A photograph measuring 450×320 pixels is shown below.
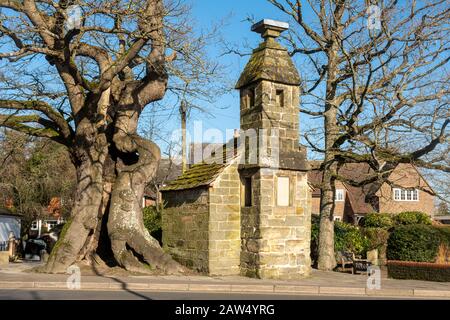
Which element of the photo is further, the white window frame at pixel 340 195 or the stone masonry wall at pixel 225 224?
the white window frame at pixel 340 195

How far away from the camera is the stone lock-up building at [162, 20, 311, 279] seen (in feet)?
53.9

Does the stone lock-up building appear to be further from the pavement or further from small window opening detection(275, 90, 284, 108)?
the pavement

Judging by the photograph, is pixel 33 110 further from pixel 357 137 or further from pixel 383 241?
pixel 383 241

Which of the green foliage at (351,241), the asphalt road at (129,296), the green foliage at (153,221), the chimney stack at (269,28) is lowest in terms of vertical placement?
the asphalt road at (129,296)

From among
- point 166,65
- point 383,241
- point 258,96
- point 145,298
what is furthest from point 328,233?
point 145,298

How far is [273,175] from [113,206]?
17.5ft

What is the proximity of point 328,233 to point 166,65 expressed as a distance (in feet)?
29.9

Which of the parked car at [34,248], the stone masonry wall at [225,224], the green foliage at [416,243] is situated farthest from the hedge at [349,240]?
the parked car at [34,248]

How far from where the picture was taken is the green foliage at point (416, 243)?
21.9 m

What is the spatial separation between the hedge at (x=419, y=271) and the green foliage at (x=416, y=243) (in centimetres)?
345

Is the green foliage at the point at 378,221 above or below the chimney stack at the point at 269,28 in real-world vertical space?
below

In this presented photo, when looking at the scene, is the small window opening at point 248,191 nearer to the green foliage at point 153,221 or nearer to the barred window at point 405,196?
the green foliage at point 153,221

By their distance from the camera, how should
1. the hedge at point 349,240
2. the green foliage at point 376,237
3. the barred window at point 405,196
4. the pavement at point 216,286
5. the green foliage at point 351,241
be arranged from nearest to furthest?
the pavement at point 216,286, the green foliage at point 376,237, the hedge at point 349,240, the green foliage at point 351,241, the barred window at point 405,196

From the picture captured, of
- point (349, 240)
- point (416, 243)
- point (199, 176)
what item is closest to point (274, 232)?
point (199, 176)
